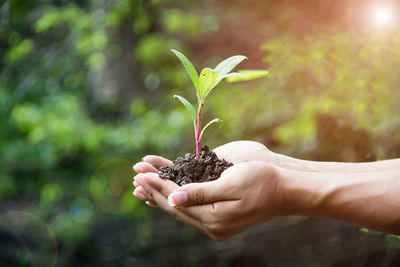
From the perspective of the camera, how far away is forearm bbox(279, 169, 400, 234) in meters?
1.18

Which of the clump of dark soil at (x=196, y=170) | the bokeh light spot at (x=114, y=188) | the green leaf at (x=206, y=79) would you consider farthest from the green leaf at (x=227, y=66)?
the bokeh light spot at (x=114, y=188)

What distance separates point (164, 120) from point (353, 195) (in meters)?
2.32

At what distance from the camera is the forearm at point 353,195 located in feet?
3.86

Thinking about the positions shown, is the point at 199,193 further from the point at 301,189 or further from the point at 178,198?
the point at 301,189

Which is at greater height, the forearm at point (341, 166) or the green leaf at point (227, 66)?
the green leaf at point (227, 66)

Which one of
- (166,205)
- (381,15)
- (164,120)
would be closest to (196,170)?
(166,205)

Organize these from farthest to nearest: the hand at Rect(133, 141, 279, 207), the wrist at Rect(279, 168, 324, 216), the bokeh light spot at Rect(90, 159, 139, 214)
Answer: the bokeh light spot at Rect(90, 159, 139, 214) → the hand at Rect(133, 141, 279, 207) → the wrist at Rect(279, 168, 324, 216)

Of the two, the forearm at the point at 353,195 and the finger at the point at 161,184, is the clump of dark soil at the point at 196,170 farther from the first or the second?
the forearm at the point at 353,195

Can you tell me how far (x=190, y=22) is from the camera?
12.0 feet

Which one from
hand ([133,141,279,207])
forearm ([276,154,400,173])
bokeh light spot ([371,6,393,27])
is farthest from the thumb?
bokeh light spot ([371,6,393,27])

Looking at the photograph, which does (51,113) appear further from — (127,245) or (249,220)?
(249,220)

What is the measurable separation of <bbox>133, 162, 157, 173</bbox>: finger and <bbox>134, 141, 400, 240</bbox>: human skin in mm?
113

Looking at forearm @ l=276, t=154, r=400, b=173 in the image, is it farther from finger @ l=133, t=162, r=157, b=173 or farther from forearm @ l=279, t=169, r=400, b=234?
finger @ l=133, t=162, r=157, b=173

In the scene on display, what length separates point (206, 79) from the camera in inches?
53.6
